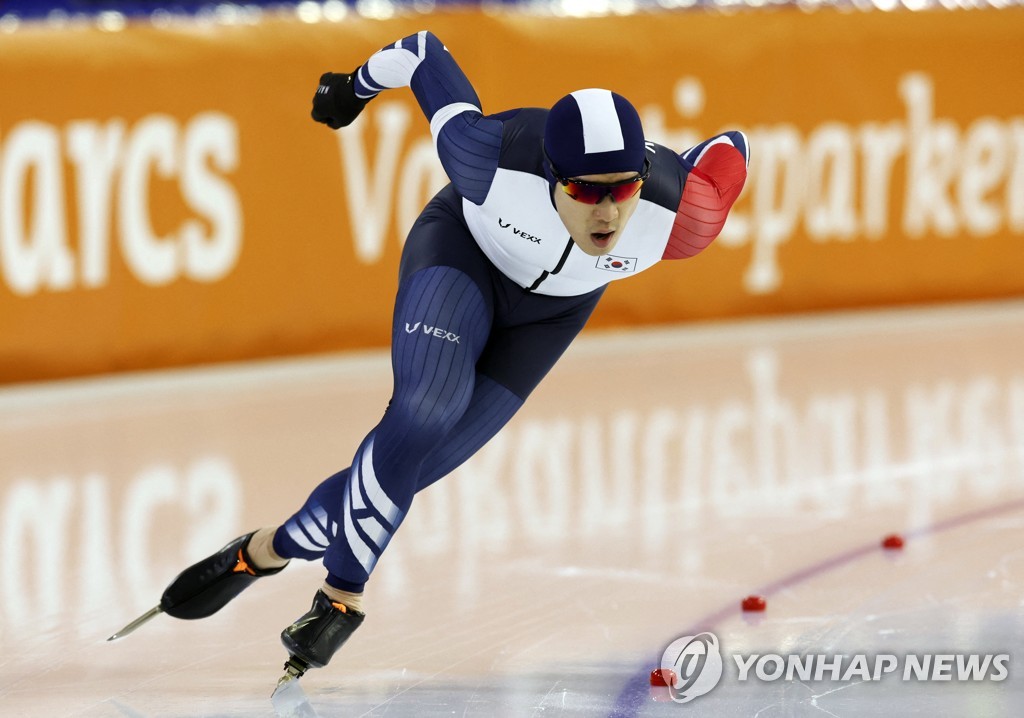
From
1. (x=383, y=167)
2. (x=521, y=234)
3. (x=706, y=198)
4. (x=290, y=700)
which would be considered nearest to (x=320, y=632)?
(x=290, y=700)

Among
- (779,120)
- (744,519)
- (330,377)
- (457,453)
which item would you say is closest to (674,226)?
(457,453)

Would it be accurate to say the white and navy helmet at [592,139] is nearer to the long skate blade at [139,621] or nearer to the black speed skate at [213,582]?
the black speed skate at [213,582]

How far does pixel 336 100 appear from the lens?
10.9 ft

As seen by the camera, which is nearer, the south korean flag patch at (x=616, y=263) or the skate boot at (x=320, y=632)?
the skate boot at (x=320, y=632)

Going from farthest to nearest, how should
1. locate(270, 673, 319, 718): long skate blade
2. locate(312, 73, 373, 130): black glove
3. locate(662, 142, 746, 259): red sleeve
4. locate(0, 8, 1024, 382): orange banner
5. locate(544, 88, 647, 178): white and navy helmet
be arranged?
1. locate(0, 8, 1024, 382): orange banner
2. locate(312, 73, 373, 130): black glove
3. locate(662, 142, 746, 259): red sleeve
4. locate(270, 673, 319, 718): long skate blade
5. locate(544, 88, 647, 178): white and navy helmet

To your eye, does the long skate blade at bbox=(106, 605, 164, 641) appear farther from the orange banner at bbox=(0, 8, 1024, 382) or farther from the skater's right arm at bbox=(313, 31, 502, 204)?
the orange banner at bbox=(0, 8, 1024, 382)

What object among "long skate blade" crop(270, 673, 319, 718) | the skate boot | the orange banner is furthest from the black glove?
the orange banner

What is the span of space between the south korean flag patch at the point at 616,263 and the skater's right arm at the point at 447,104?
11.4 inches

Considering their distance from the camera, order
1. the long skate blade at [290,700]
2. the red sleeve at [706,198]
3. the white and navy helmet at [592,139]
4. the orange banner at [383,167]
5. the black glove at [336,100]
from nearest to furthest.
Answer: the white and navy helmet at [592,139] < the long skate blade at [290,700] < the red sleeve at [706,198] < the black glove at [336,100] < the orange banner at [383,167]

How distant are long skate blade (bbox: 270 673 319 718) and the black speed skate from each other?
0.29 m

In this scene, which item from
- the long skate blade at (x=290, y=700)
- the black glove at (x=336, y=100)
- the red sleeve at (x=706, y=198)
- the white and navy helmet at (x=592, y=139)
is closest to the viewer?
the white and navy helmet at (x=592, y=139)

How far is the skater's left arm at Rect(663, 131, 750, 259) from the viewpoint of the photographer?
10.3 ft

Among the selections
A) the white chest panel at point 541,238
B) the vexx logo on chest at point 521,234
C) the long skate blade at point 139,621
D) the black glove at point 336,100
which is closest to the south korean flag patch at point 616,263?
the white chest panel at point 541,238

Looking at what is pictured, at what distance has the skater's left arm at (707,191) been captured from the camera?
3.13 m
